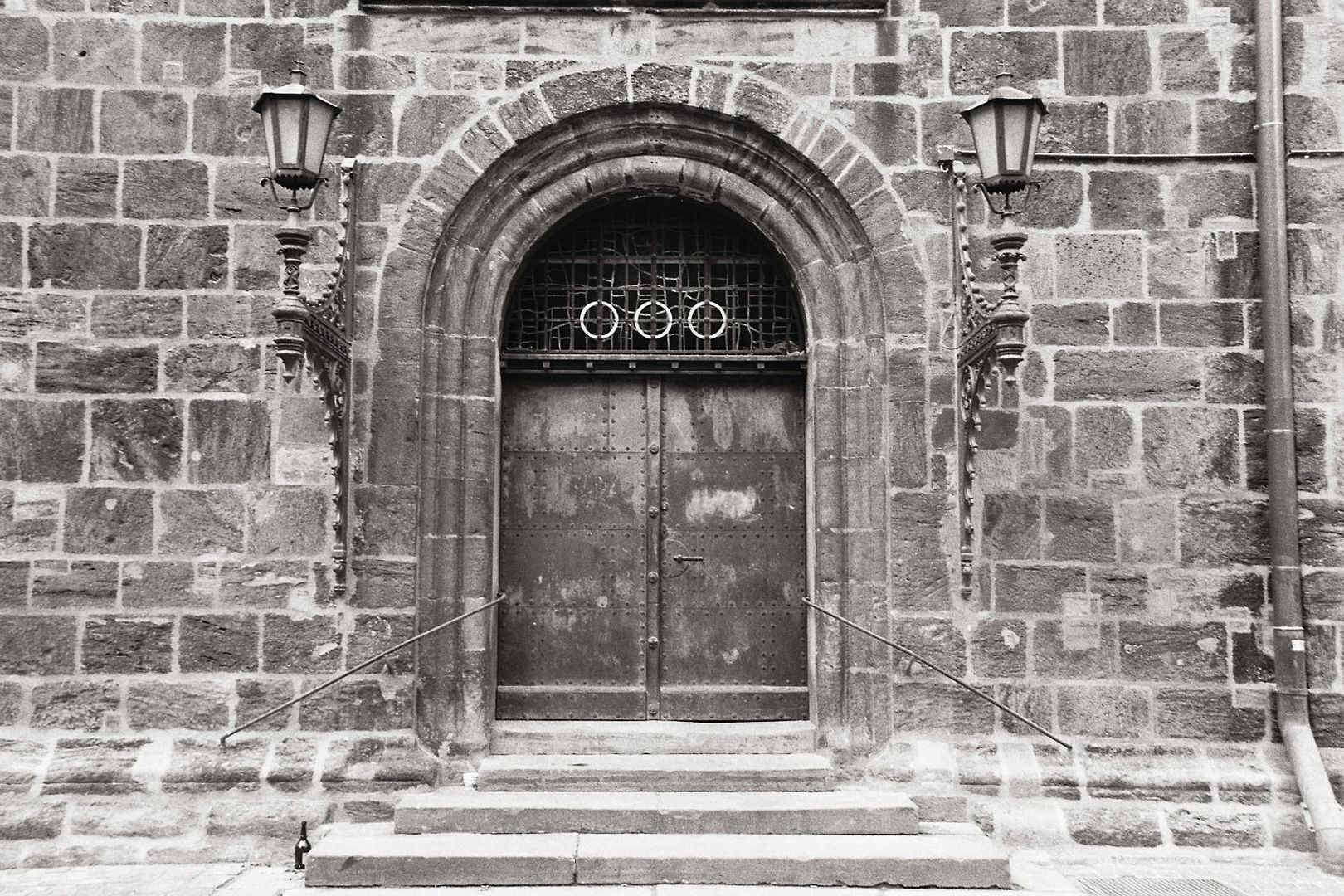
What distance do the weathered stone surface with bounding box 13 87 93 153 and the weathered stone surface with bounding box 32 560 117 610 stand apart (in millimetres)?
2169

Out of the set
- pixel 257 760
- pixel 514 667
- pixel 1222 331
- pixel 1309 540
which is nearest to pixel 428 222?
pixel 514 667

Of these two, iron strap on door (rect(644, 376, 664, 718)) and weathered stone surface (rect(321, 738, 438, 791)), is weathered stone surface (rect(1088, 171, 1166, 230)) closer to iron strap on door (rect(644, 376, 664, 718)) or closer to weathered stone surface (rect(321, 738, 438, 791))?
iron strap on door (rect(644, 376, 664, 718))

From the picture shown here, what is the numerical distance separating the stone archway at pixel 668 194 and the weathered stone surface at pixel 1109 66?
1210 millimetres

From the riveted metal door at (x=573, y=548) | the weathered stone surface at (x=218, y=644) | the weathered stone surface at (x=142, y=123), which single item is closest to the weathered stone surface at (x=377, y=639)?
the weathered stone surface at (x=218, y=644)

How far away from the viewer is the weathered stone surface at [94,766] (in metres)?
5.48

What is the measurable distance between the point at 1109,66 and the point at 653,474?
10.8ft

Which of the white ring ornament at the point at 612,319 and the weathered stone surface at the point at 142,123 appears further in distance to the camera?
the white ring ornament at the point at 612,319

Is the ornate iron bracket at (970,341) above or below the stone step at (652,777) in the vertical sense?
above

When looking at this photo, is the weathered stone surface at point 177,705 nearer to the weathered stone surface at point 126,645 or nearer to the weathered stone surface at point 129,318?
the weathered stone surface at point 126,645

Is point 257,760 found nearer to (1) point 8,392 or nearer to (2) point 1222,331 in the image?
(1) point 8,392

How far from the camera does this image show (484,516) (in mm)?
5859

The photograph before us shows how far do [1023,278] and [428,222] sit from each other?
3.18 metres

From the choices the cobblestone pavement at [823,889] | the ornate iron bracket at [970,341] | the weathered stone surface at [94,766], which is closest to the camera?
the cobblestone pavement at [823,889]

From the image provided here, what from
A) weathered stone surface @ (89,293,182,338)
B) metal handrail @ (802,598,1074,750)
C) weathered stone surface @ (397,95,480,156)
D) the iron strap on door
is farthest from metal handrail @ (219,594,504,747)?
weathered stone surface @ (397,95,480,156)
